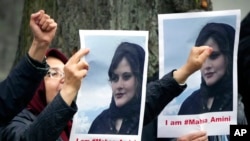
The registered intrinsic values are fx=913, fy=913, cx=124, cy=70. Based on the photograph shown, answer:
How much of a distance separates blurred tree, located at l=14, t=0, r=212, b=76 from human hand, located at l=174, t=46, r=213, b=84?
1.72 ft

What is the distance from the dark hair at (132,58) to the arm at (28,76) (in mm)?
288

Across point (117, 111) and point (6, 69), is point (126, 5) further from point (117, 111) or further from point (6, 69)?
point (6, 69)

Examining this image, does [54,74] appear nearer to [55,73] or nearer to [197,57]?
[55,73]

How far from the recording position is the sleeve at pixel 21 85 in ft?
10.5

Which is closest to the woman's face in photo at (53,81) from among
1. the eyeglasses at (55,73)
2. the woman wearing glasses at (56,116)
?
the eyeglasses at (55,73)

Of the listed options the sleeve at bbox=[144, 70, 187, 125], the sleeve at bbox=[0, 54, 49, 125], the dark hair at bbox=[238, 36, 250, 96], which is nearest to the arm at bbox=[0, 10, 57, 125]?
the sleeve at bbox=[0, 54, 49, 125]

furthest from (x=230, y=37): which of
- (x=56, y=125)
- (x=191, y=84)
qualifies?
(x=56, y=125)

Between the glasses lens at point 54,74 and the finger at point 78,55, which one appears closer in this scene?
the finger at point 78,55

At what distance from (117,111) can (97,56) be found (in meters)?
0.22

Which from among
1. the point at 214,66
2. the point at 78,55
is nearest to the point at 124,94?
the point at 78,55

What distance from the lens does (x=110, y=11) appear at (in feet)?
13.1

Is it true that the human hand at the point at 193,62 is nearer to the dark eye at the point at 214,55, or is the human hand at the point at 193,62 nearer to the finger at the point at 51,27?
the dark eye at the point at 214,55

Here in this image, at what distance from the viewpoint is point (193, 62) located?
3.46m

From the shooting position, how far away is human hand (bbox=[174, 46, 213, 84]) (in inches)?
136
